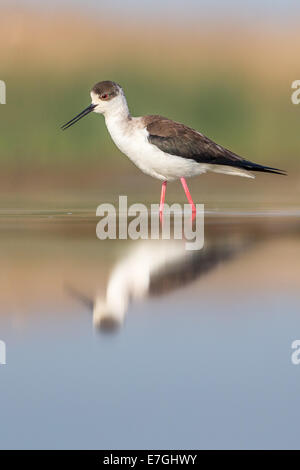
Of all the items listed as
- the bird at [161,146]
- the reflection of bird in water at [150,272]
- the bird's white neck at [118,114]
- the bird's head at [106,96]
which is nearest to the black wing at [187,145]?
the bird at [161,146]

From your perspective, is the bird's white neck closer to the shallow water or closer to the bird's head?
the bird's head

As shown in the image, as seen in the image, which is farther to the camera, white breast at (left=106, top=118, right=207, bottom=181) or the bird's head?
the bird's head

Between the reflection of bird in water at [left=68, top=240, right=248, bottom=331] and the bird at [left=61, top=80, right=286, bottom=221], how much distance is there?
2.15 meters

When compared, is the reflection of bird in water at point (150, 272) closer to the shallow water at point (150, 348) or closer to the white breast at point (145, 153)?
the shallow water at point (150, 348)

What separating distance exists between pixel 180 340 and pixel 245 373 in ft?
1.60

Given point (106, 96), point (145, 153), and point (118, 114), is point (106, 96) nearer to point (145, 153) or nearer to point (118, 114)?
point (118, 114)

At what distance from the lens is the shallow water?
251 centimetres

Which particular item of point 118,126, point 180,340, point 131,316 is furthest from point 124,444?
point 118,126

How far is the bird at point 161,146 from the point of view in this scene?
878cm

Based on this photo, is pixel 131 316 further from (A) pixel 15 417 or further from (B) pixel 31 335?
(A) pixel 15 417

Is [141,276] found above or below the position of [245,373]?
above

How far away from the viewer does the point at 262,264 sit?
218 inches

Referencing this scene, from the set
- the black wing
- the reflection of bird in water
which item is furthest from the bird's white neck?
the reflection of bird in water

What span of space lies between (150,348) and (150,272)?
1.78 m
